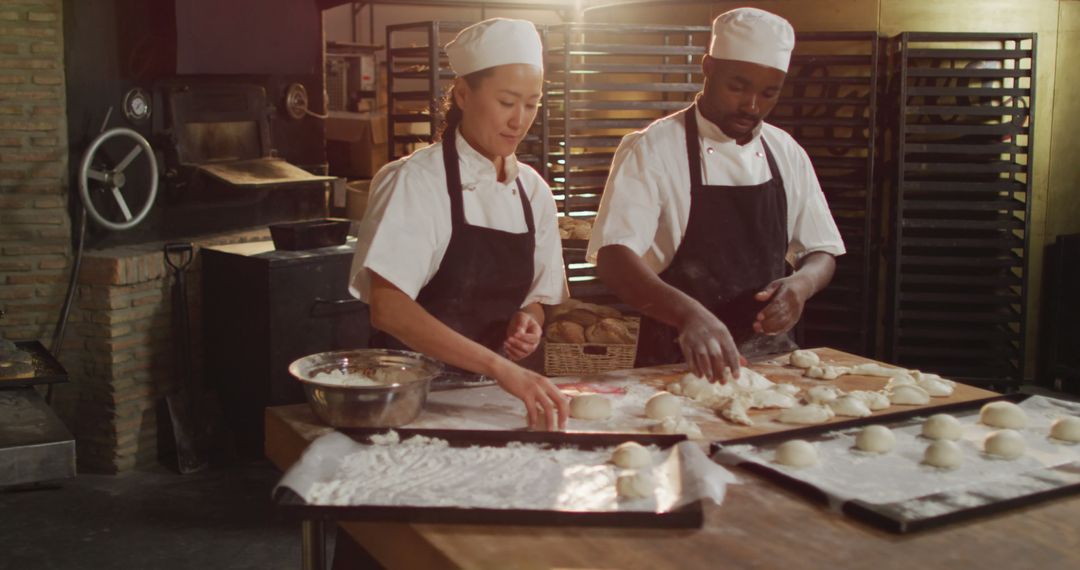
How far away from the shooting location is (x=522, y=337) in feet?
8.50

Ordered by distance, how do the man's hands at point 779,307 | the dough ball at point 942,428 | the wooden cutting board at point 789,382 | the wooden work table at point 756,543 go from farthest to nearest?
the man's hands at point 779,307 < the wooden cutting board at point 789,382 < the dough ball at point 942,428 < the wooden work table at point 756,543

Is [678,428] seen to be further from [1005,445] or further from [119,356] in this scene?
[119,356]

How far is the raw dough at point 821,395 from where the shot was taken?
7.89 feet

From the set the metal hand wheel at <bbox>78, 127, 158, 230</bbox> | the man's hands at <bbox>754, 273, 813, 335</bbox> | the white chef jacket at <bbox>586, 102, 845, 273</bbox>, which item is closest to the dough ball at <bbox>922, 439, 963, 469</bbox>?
the man's hands at <bbox>754, 273, 813, 335</bbox>

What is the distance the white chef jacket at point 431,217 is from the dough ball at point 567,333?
234 cm

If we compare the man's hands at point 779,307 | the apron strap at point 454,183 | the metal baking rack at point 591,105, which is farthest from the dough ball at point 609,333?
the apron strap at point 454,183

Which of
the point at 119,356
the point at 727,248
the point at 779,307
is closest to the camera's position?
the point at 779,307

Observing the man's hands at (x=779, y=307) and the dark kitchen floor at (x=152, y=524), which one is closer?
the man's hands at (x=779, y=307)

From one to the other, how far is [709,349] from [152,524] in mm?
2930

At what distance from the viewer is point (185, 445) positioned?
201 inches

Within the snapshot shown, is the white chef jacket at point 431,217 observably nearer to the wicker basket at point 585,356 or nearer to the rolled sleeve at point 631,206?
the rolled sleeve at point 631,206

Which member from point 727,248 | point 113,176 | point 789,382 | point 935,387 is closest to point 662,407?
point 789,382

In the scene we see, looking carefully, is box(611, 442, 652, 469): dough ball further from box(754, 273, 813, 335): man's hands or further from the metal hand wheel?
the metal hand wheel

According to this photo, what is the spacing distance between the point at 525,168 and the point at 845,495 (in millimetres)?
1338
